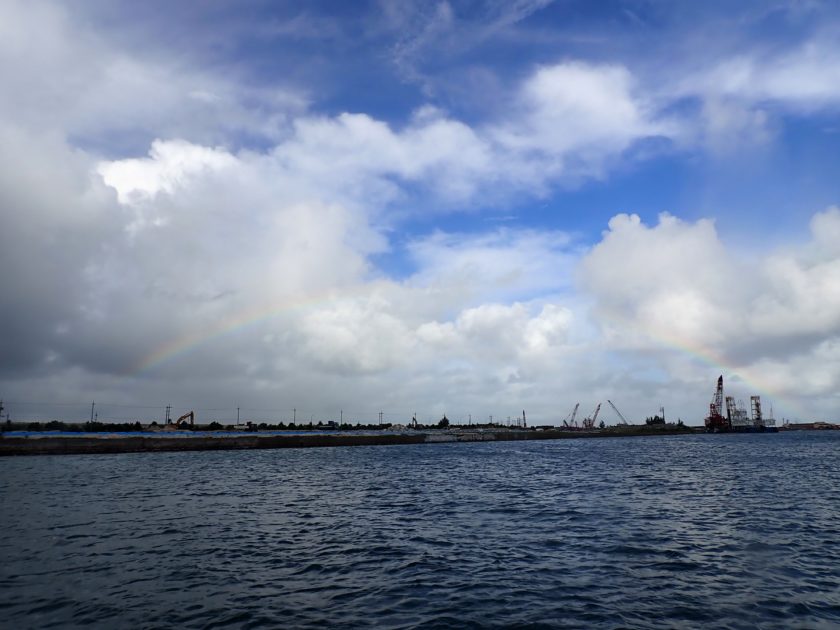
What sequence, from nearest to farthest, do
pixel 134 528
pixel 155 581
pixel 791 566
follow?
pixel 155 581 < pixel 791 566 < pixel 134 528

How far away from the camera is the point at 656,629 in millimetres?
16609

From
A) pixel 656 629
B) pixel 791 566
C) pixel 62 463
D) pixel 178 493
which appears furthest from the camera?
pixel 62 463

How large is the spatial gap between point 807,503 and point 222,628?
46.4 meters

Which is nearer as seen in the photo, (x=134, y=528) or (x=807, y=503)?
(x=134, y=528)

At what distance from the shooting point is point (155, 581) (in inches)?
879

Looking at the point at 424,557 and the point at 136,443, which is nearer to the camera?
the point at 424,557

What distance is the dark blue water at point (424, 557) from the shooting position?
725 inches

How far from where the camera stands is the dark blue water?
60.4 feet

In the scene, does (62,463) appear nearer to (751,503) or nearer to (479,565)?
(479,565)

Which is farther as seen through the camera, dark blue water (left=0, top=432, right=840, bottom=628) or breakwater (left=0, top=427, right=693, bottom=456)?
breakwater (left=0, top=427, right=693, bottom=456)

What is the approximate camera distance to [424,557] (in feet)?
85.3

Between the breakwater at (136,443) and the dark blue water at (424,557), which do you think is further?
the breakwater at (136,443)

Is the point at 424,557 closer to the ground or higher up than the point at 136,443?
higher up

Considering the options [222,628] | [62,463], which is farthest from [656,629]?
[62,463]
